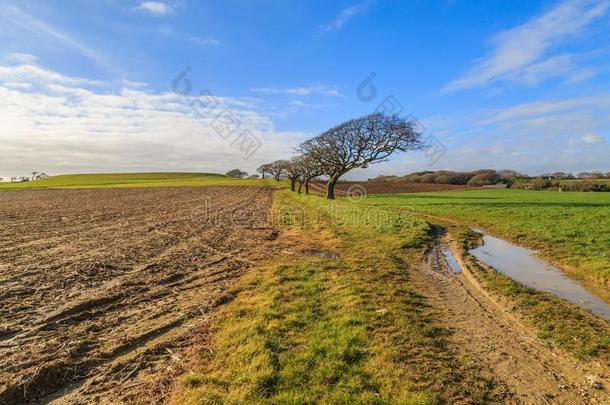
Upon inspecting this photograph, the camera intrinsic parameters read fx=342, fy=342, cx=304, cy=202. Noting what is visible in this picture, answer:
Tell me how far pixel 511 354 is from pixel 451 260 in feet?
23.3

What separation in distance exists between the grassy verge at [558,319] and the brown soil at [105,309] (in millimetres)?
6530

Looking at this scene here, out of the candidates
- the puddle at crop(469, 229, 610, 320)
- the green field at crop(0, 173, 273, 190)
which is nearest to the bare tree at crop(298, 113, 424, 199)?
the puddle at crop(469, 229, 610, 320)

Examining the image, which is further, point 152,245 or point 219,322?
point 152,245

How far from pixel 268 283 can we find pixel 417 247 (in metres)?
7.64

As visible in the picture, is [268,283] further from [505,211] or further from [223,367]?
[505,211]

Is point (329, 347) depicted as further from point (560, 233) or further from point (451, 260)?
point (560, 233)

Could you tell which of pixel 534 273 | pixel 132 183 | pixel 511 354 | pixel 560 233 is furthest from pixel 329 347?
pixel 132 183

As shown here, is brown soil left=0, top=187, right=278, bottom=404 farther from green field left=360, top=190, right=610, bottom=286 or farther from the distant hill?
the distant hill

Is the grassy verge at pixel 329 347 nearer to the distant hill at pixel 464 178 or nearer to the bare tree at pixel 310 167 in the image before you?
the bare tree at pixel 310 167

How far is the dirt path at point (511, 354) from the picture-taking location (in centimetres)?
473

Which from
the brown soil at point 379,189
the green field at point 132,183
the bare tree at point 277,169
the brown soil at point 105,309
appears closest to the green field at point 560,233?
the brown soil at point 105,309

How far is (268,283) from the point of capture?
30.0ft

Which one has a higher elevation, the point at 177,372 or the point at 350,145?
the point at 350,145

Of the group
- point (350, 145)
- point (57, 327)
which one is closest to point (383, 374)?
point (57, 327)
